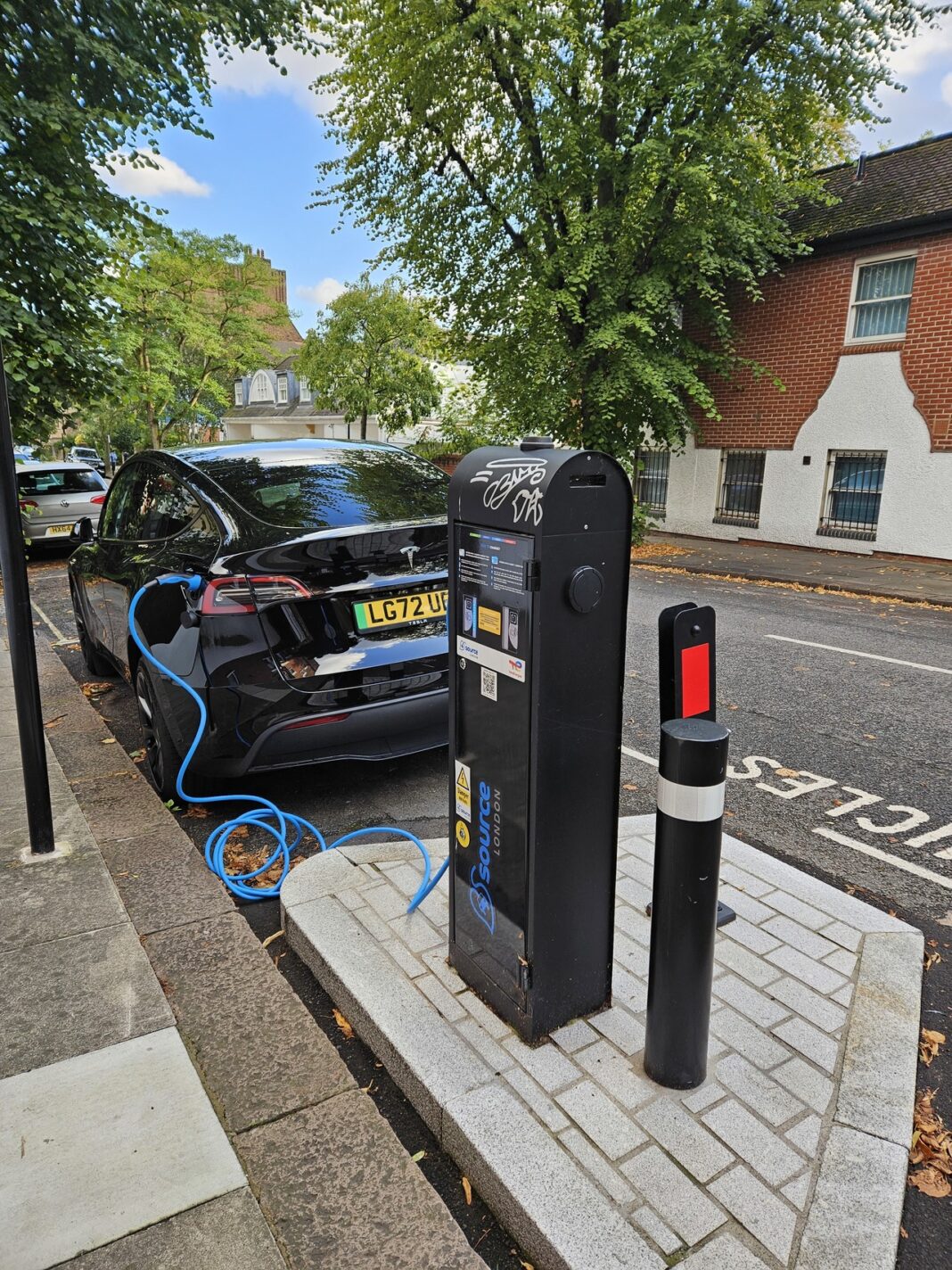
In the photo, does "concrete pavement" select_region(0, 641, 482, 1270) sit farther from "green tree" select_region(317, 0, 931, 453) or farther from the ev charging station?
"green tree" select_region(317, 0, 931, 453)

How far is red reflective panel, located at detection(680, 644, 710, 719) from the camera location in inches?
91.3

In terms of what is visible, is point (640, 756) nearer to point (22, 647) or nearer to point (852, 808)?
point (852, 808)

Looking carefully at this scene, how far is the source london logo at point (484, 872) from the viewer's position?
227 centimetres

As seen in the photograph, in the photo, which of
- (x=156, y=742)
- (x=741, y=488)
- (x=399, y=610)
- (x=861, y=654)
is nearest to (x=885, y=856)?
(x=399, y=610)

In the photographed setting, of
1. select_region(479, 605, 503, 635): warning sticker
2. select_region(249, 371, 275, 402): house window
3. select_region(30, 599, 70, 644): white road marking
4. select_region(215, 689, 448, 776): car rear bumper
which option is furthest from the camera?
Answer: select_region(249, 371, 275, 402): house window

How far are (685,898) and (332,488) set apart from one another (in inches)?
109

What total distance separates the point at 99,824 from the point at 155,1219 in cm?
225

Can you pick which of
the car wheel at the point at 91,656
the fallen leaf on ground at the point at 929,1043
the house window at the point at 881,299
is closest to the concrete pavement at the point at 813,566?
the house window at the point at 881,299

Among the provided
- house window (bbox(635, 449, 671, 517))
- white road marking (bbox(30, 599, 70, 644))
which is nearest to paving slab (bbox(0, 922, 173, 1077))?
white road marking (bbox(30, 599, 70, 644))

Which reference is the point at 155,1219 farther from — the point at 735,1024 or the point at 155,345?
the point at 155,345

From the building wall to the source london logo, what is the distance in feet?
44.4

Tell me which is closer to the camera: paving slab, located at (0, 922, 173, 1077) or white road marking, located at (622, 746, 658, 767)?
paving slab, located at (0, 922, 173, 1077)

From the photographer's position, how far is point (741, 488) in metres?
16.8

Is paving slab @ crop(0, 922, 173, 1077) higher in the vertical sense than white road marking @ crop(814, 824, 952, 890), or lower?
higher
